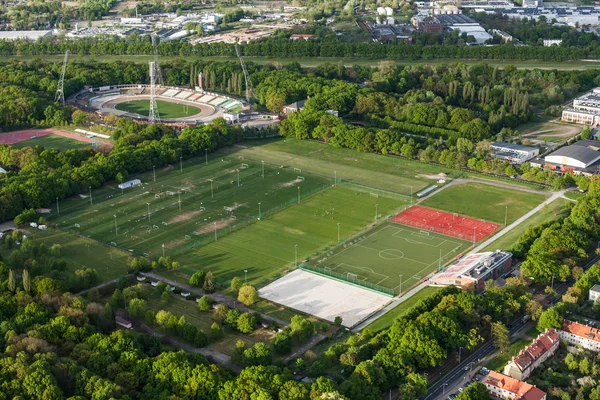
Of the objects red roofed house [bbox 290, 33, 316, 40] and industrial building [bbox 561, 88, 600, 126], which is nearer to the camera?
industrial building [bbox 561, 88, 600, 126]

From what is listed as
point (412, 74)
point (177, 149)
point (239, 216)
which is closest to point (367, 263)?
point (239, 216)

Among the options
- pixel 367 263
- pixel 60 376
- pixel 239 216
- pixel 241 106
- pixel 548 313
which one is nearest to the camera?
pixel 60 376

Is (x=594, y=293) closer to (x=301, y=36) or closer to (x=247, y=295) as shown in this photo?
(x=247, y=295)

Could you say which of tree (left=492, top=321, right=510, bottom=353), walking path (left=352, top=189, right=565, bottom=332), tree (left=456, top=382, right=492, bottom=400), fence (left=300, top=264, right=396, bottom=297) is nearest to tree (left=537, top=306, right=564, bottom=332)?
tree (left=492, top=321, right=510, bottom=353)

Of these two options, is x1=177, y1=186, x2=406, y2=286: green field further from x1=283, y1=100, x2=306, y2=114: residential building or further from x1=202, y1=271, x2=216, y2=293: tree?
x1=283, y1=100, x2=306, y2=114: residential building

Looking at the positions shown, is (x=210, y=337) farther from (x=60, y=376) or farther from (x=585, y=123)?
(x=585, y=123)
